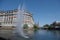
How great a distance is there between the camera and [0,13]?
36.0m

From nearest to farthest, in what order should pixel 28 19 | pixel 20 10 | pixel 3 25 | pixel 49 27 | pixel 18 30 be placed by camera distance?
1. pixel 18 30
2. pixel 20 10
3. pixel 28 19
4. pixel 3 25
5. pixel 49 27

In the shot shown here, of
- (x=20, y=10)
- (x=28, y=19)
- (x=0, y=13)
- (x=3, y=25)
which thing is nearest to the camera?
(x=20, y=10)

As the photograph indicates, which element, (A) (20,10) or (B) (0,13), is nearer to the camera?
(A) (20,10)

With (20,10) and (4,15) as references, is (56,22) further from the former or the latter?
(20,10)

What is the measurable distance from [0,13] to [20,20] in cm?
2157

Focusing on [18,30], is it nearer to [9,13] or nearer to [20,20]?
[20,20]

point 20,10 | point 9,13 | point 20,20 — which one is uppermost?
point 9,13

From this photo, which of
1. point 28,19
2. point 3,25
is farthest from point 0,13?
point 28,19

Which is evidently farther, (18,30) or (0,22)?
(0,22)

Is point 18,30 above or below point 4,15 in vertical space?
below

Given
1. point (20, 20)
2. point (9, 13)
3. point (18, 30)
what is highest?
point (9, 13)

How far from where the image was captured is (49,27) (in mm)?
47500

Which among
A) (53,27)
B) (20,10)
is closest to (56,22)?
(53,27)

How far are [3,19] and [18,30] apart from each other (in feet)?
72.5
